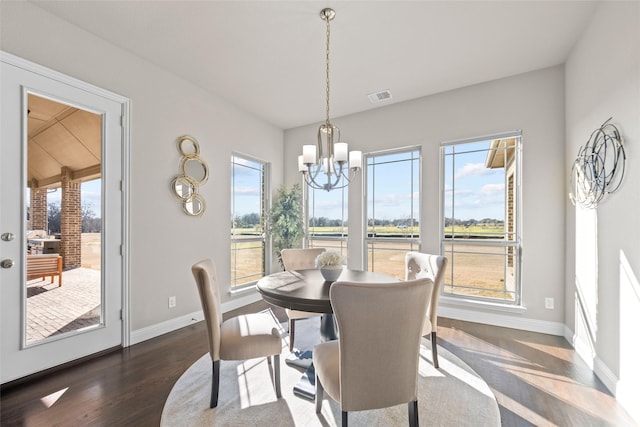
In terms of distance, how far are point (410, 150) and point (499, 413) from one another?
321cm

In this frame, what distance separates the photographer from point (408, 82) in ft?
11.6

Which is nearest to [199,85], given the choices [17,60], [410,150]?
[17,60]

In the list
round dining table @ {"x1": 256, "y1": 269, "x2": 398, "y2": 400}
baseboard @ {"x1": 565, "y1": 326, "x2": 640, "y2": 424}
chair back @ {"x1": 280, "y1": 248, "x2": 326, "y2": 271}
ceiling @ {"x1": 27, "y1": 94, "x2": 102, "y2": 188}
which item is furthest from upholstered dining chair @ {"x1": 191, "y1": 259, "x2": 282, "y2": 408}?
baseboard @ {"x1": 565, "y1": 326, "x2": 640, "y2": 424}

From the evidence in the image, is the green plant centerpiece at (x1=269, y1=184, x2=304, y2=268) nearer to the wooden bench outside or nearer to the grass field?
the grass field

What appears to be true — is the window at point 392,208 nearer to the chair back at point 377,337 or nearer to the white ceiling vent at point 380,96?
the white ceiling vent at point 380,96

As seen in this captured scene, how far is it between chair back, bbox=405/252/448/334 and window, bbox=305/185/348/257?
188cm

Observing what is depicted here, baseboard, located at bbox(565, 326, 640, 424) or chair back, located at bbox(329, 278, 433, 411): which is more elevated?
chair back, located at bbox(329, 278, 433, 411)

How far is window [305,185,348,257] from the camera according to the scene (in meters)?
4.73

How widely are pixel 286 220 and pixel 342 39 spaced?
274 cm

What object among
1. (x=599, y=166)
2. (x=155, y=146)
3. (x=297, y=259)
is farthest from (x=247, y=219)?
(x=599, y=166)

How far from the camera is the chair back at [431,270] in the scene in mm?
2422

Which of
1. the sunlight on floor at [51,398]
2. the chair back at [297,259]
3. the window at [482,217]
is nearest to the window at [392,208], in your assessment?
the window at [482,217]

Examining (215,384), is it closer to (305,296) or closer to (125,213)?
(305,296)

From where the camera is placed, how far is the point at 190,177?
3.54m
